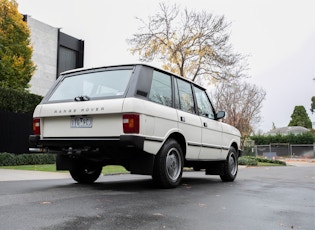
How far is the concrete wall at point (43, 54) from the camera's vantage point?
1223 inches

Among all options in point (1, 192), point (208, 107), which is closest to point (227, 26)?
point (208, 107)

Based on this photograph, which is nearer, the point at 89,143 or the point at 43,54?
the point at 89,143

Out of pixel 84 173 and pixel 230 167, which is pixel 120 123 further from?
pixel 230 167

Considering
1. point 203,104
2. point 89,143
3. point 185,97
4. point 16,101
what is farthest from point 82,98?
point 16,101

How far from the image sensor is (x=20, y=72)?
2130 cm

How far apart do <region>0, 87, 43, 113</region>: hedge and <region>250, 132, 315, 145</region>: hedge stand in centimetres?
3601

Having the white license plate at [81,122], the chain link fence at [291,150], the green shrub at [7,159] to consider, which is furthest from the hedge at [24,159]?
the chain link fence at [291,150]

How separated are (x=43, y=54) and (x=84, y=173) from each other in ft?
87.4

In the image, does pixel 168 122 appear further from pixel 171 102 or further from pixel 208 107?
pixel 208 107

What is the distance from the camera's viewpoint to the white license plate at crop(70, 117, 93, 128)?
5988 millimetres

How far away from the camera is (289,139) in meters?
46.2

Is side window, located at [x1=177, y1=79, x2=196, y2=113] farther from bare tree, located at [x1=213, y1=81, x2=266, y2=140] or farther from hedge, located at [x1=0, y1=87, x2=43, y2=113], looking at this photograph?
bare tree, located at [x1=213, y1=81, x2=266, y2=140]

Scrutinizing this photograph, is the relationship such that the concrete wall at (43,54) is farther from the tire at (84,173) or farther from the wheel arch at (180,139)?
the wheel arch at (180,139)

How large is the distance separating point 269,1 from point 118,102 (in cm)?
1314
